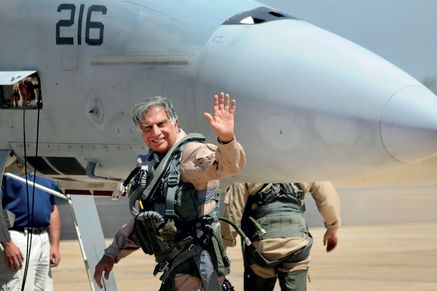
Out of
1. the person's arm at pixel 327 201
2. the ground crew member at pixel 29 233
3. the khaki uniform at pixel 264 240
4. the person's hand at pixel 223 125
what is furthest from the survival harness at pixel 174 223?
the ground crew member at pixel 29 233

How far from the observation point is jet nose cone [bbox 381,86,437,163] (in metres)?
7.92

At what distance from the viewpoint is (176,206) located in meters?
7.36

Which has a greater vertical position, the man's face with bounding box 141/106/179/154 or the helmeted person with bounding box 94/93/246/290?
the man's face with bounding box 141/106/179/154

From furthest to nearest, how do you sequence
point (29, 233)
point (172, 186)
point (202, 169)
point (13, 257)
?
1. point (29, 233)
2. point (13, 257)
3. point (172, 186)
4. point (202, 169)

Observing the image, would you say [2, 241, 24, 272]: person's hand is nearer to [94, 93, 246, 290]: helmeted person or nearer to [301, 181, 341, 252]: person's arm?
[301, 181, 341, 252]: person's arm

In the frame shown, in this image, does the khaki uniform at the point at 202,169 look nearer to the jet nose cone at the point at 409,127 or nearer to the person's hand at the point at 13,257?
the jet nose cone at the point at 409,127

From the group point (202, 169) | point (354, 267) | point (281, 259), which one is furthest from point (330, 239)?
point (354, 267)

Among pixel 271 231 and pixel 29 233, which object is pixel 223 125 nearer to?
pixel 271 231

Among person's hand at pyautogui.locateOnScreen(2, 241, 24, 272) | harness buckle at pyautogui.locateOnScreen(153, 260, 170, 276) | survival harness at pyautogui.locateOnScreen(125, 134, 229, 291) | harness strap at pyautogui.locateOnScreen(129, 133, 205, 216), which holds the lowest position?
person's hand at pyautogui.locateOnScreen(2, 241, 24, 272)

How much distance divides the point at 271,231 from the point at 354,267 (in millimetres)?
6386

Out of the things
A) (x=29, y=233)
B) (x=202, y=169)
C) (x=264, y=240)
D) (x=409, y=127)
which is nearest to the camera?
(x=202, y=169)

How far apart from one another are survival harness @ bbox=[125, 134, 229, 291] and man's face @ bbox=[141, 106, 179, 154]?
2.7 inches

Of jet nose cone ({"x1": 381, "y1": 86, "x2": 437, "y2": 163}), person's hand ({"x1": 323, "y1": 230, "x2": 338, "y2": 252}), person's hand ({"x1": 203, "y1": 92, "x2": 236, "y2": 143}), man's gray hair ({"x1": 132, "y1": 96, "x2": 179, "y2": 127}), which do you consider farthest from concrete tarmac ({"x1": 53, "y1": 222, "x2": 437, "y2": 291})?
person's hand ({"x1": 203, "y1": 92, "x2": 236, "y2": 143})

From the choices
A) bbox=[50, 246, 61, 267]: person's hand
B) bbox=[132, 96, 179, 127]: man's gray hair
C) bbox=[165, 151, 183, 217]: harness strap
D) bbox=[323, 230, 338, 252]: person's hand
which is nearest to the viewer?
bbox=[165, 151, 183, 217]: harness strap
